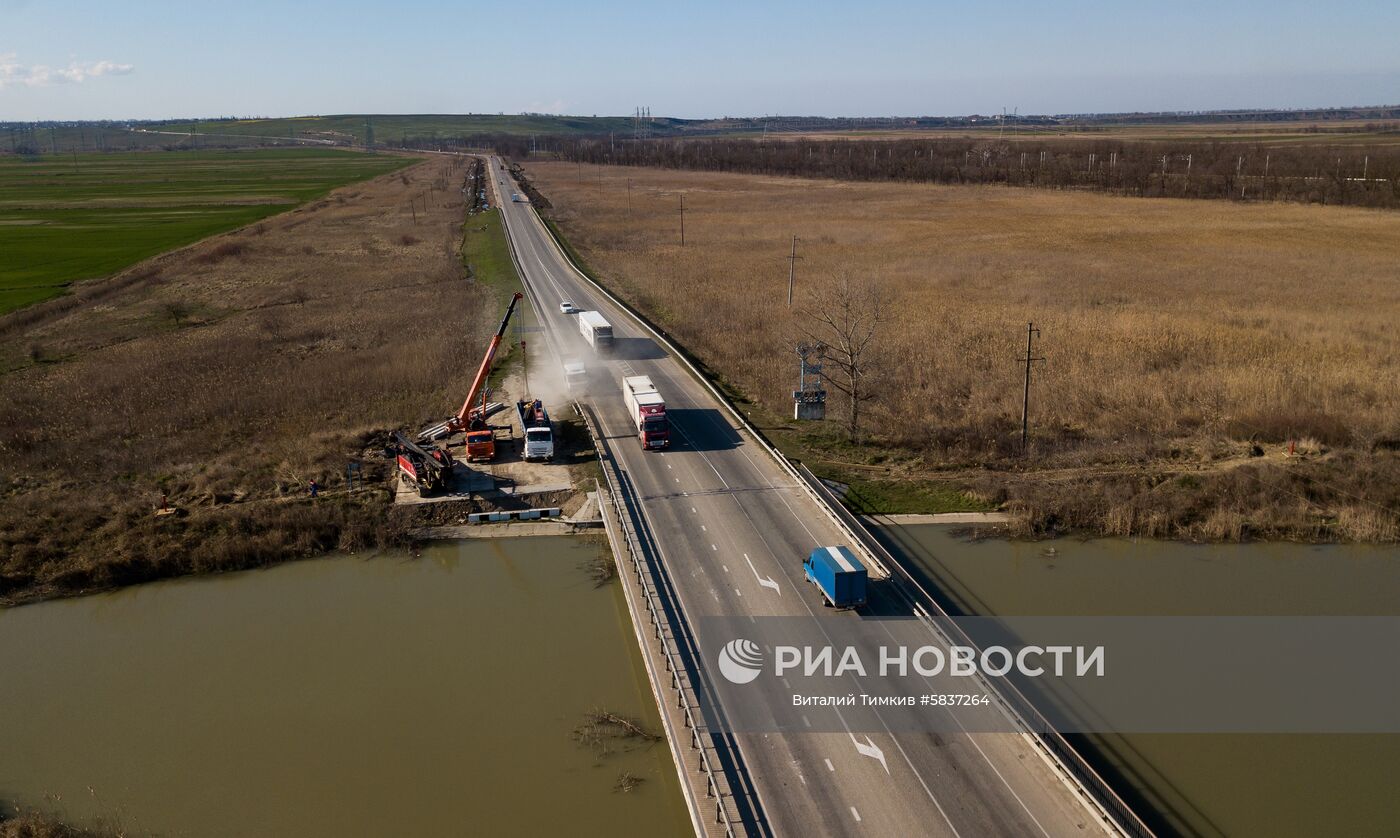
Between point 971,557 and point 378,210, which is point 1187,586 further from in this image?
point 378,210

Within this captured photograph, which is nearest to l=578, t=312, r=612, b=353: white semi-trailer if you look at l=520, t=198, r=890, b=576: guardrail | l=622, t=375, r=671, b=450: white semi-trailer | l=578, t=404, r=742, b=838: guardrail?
l=520, t=198, r=890, b=576: guardrail

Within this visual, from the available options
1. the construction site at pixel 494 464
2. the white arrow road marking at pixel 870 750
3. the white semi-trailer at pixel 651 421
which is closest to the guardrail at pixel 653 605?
the construction site at pixel 494 464

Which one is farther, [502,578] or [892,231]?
[892,231]

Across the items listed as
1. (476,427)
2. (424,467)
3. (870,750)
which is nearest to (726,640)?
(870,750)

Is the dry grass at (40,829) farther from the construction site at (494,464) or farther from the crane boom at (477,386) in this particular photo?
the crane boom at (477,386)

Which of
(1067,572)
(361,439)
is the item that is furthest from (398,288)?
(1067,572)

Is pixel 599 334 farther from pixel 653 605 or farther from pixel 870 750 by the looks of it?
pixel 870 750
